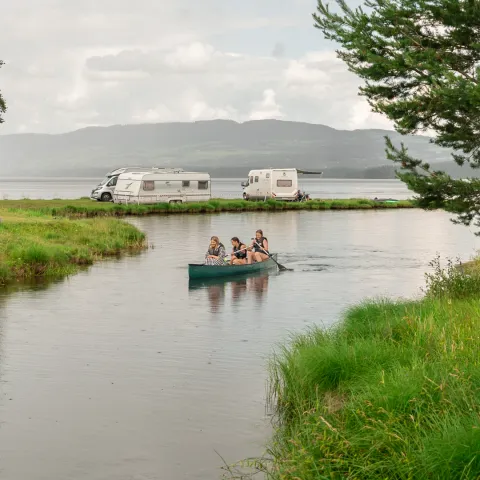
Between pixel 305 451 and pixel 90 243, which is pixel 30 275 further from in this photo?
pixel 305 451

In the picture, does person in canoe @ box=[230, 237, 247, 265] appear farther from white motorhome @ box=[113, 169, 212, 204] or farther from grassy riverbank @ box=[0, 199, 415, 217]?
white motorhome @ box=[113, 169, 212, 204]

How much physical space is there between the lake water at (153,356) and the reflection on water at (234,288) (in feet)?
0.24

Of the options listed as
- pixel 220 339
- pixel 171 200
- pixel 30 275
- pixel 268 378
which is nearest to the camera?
pixel 268 378

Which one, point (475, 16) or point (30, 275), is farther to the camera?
point (30, 275)

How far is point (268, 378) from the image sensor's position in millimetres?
16500

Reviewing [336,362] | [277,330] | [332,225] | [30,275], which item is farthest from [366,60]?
[332,225]

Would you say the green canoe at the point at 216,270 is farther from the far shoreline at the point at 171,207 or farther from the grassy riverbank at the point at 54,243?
the far shoreline at the point at 171,207

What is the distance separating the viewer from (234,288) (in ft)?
101

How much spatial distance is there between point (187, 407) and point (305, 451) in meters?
5.11

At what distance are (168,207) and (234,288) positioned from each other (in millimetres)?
40438

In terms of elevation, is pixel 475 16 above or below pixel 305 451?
above

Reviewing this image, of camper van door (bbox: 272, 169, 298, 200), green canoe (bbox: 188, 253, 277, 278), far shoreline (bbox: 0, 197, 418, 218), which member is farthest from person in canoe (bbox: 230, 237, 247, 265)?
camper van door (bbox: 272, 169, 298, 200)

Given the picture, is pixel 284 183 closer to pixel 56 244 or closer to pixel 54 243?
pixel 54 243

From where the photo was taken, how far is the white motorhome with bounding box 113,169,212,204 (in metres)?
71.4
